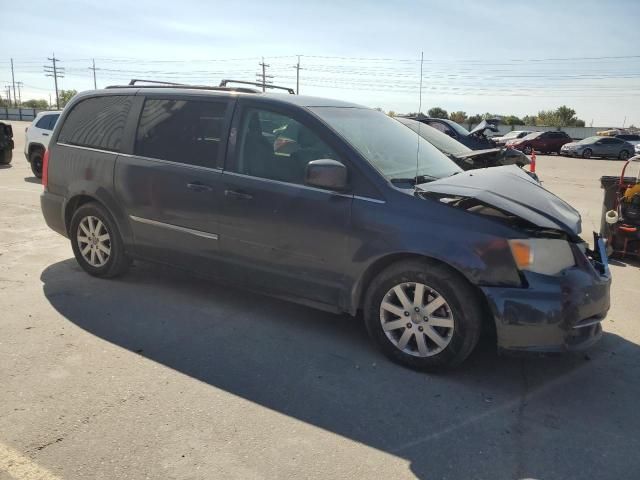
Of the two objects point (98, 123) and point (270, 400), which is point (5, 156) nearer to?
point (98, 123)

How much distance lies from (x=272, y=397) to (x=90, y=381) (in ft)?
3.74

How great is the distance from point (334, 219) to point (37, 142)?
1220cm

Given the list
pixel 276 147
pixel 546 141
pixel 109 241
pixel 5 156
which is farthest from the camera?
pixel 546 141

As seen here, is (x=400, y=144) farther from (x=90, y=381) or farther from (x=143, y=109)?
(x=90, y=381)

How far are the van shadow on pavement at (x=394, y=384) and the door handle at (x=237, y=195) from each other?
1016 millimetres

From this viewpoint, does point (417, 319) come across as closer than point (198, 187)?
Yes

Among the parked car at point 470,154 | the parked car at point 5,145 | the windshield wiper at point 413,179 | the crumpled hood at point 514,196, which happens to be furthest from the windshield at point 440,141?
the parked car at point 5,145

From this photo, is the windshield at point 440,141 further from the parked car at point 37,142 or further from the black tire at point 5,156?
the black tire at point 5,156

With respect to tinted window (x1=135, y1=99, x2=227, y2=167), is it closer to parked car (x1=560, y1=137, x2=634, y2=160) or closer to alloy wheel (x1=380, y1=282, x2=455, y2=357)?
alloy wheel (x1=380, y1=282, x2=455, y2=357)

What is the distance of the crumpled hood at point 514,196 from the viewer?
337cm

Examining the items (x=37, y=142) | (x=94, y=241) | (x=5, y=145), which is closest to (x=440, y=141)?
(x=94, y=241)

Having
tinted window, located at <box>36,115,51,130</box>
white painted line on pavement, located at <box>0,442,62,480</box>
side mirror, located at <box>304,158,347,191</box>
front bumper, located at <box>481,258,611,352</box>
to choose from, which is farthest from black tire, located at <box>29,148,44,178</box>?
front bumper, located at <box>481,258,611,352</box>

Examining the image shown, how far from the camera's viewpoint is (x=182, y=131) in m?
4.48

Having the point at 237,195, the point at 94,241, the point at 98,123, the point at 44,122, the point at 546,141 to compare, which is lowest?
the point at 94,241
